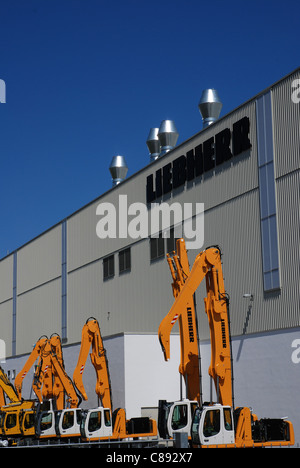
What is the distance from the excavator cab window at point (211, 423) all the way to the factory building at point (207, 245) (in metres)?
6.84

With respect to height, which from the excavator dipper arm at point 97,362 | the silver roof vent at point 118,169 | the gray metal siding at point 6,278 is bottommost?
the excavator dipper arm at point 97,362

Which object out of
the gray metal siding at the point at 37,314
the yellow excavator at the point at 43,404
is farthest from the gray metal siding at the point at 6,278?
the yellow excavator at the point at 43,404

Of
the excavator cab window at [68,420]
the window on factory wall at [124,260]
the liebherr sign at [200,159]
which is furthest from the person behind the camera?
the window on factory wall at [124,260]

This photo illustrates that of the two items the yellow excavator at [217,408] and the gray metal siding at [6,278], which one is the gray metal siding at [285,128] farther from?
the gray metal siding at [6,278]

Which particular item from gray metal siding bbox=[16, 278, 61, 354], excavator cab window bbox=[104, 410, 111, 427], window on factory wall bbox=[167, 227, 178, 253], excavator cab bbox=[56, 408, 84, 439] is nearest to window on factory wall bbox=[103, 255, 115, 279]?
window on factory wall bbox=[167, 227, 178, 253]

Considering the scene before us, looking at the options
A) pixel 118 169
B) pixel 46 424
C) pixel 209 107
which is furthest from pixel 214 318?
pixel 118 169

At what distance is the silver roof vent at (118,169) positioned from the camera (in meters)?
54.7

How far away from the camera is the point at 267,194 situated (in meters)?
33.1

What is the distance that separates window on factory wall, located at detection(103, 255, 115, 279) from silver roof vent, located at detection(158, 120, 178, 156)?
328 inches

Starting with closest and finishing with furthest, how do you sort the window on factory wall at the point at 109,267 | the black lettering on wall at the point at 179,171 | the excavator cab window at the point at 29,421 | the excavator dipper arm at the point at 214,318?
the excavator dipper arm at the point at 214,318 → the excavator cab window at the point at 29,421 → the black lettering on wall at the point at 179,171 → the window on factory wall at the point at 109,267

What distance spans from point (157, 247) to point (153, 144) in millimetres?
10091

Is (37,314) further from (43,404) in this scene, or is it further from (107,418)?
(107,418)

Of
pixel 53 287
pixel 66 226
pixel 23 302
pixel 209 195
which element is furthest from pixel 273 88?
pixel 23 302
